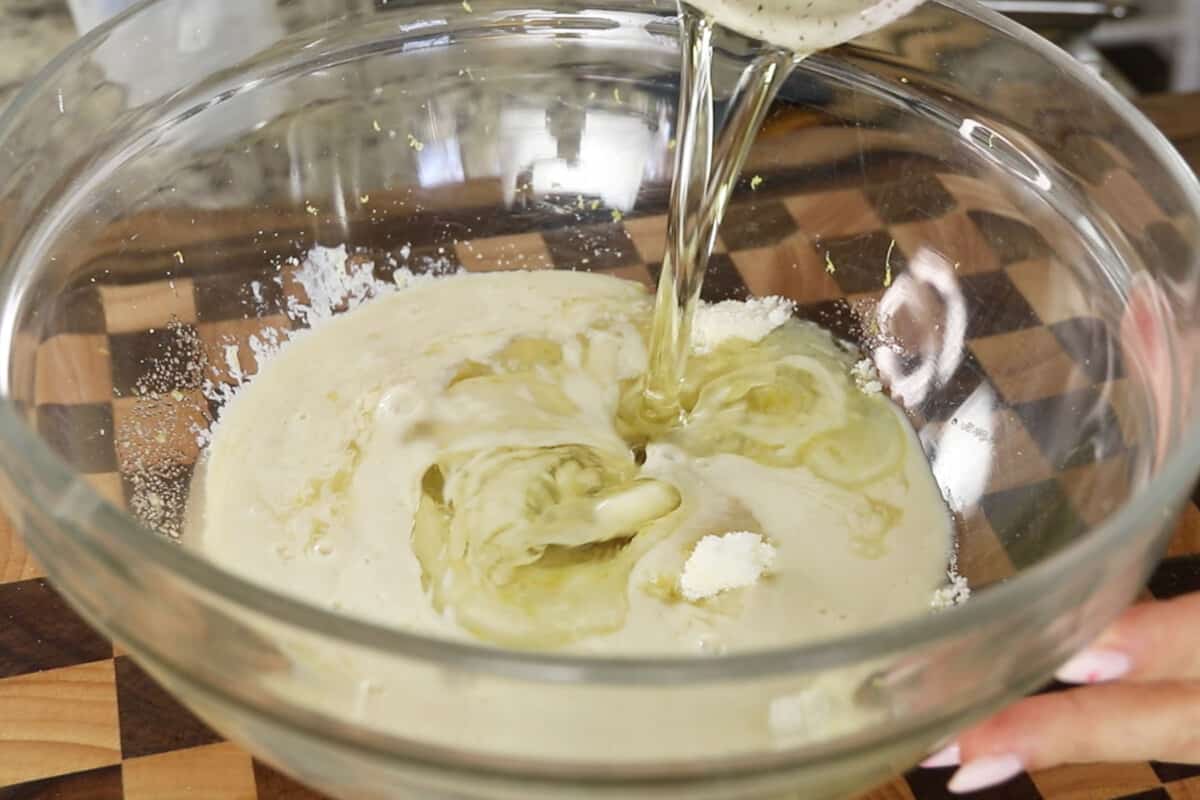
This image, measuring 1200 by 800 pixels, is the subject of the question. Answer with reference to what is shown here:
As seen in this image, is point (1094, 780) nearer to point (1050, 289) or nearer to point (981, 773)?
point (981, 773)

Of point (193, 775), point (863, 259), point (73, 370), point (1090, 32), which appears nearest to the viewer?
point (193, 775)

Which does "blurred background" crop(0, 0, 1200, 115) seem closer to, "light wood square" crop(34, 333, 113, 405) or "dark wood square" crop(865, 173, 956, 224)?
"light wood square" crop(34, 333, 113, 405)

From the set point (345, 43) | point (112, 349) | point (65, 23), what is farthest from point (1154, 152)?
point (65, 23)

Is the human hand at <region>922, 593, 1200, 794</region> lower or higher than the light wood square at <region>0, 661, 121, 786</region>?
lower

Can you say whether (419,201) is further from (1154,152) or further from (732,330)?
(1154,152)

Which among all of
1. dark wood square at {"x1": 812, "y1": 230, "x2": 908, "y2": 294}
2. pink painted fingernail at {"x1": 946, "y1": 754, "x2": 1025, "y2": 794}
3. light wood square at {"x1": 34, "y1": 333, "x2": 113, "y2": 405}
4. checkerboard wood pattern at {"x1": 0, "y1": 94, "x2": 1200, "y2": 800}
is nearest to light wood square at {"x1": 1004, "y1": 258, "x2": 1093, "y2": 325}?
checkerboard wood pattern at {"x1": 0, "y1": 94, "x2": 1200, "y2": 800}

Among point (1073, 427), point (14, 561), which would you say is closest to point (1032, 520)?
point (1073, 427)
